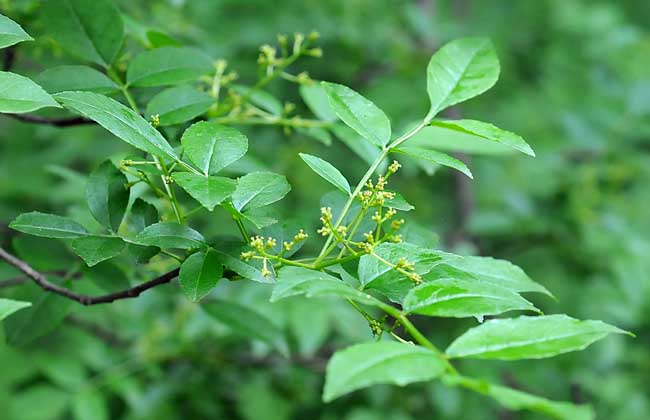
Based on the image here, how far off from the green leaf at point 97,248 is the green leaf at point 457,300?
0.23m

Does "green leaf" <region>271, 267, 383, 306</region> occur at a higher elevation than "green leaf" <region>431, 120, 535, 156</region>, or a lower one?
lower

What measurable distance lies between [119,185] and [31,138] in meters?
1.40

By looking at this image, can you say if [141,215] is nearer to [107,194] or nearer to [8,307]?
[107,194]

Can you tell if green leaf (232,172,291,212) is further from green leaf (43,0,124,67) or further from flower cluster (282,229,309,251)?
green leaf (43,0,124,67)

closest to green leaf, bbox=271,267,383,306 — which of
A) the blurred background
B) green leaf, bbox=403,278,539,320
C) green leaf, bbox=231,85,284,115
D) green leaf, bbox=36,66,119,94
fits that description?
green leaf, bbox=403,278,539,320

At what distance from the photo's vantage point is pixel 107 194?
0.65 metres

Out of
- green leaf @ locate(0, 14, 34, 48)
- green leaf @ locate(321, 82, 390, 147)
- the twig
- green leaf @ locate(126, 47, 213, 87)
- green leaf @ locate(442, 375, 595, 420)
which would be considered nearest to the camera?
green leaf @ locate(442, 375, 595, 420)

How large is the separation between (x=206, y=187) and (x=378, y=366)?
0.16 m

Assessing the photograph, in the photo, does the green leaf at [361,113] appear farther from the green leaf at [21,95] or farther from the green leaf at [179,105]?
the green leaf at [21,95]

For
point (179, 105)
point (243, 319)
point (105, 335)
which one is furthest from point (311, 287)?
point (105, 335)

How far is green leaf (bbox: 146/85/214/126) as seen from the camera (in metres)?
0.66

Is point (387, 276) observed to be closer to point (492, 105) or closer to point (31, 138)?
point (31, 138)

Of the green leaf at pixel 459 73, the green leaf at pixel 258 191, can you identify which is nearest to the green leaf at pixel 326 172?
the green leaf at pixel 258 191

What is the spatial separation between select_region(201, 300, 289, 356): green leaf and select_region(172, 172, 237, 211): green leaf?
35cm
